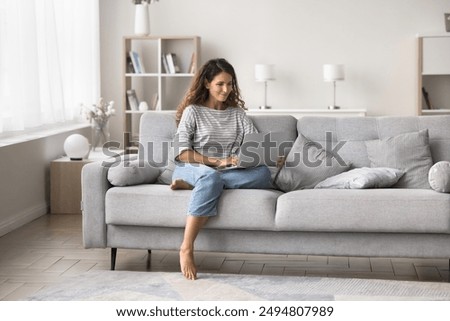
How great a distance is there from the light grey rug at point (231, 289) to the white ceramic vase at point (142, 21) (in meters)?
4.17

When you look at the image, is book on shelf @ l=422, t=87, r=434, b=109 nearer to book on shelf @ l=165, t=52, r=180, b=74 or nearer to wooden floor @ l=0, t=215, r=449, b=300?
book on shelf @ l=165, t=52, r=180, b=74

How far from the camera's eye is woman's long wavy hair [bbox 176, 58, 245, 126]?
4.70 meters

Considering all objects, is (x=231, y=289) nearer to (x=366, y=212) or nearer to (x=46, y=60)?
(x=366, y=212)

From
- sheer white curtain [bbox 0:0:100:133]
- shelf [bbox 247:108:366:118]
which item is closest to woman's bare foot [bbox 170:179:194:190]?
sheer white curtain [bbox 0:0:100:133]

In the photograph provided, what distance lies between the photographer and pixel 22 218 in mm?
5992

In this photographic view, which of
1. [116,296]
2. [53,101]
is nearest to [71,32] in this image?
[53,101]

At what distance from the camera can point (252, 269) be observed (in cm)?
463

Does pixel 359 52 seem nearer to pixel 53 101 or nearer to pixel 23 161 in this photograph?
pixel 53 101

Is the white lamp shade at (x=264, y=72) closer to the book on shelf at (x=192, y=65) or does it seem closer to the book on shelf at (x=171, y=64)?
the book on shelf at (x=192, y=65)

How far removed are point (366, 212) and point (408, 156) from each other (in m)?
0.67

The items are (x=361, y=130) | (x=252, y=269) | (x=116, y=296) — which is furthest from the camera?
(x=361, y=130)

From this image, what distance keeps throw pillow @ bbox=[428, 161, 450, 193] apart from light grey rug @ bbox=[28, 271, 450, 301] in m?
0.50

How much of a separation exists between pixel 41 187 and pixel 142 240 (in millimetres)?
2229

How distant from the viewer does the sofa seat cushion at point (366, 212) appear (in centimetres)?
414
